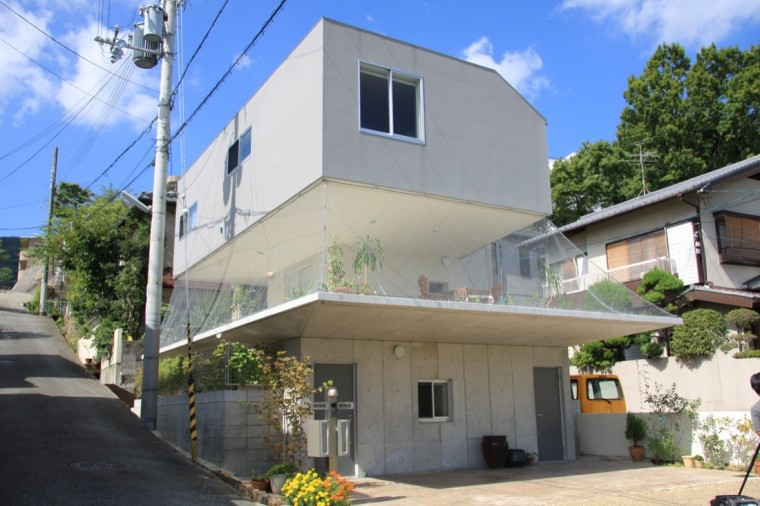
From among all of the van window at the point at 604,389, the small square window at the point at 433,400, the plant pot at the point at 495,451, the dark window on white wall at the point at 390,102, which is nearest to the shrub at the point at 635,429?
the van window at the point at 604,389

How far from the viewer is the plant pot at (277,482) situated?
992cm

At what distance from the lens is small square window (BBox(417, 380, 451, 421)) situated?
1373cm

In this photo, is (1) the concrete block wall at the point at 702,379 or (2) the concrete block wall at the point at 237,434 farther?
(1) the concrete block wall at the point at 702,379

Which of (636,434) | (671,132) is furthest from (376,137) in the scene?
(671,132)

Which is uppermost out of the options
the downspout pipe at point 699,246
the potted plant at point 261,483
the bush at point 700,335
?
the downspout pipe at point 699,246

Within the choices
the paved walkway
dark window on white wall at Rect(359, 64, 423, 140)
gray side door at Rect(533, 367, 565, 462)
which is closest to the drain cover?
the paved walkway

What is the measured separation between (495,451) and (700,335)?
30.6 ft

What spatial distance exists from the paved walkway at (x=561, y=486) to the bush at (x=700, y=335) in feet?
21.8

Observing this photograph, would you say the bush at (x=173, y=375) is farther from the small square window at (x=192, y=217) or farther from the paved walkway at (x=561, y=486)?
the paved walkway at (x=561, y=486)

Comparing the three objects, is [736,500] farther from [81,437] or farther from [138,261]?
[138,261]

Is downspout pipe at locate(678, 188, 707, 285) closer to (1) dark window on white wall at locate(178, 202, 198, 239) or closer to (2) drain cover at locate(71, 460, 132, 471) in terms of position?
(1) dark window on white wall at locate(178, 202, 198, 239)

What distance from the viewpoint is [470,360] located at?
570 inches

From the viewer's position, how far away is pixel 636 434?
48.8ft

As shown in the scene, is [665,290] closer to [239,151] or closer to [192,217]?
[239,151]
